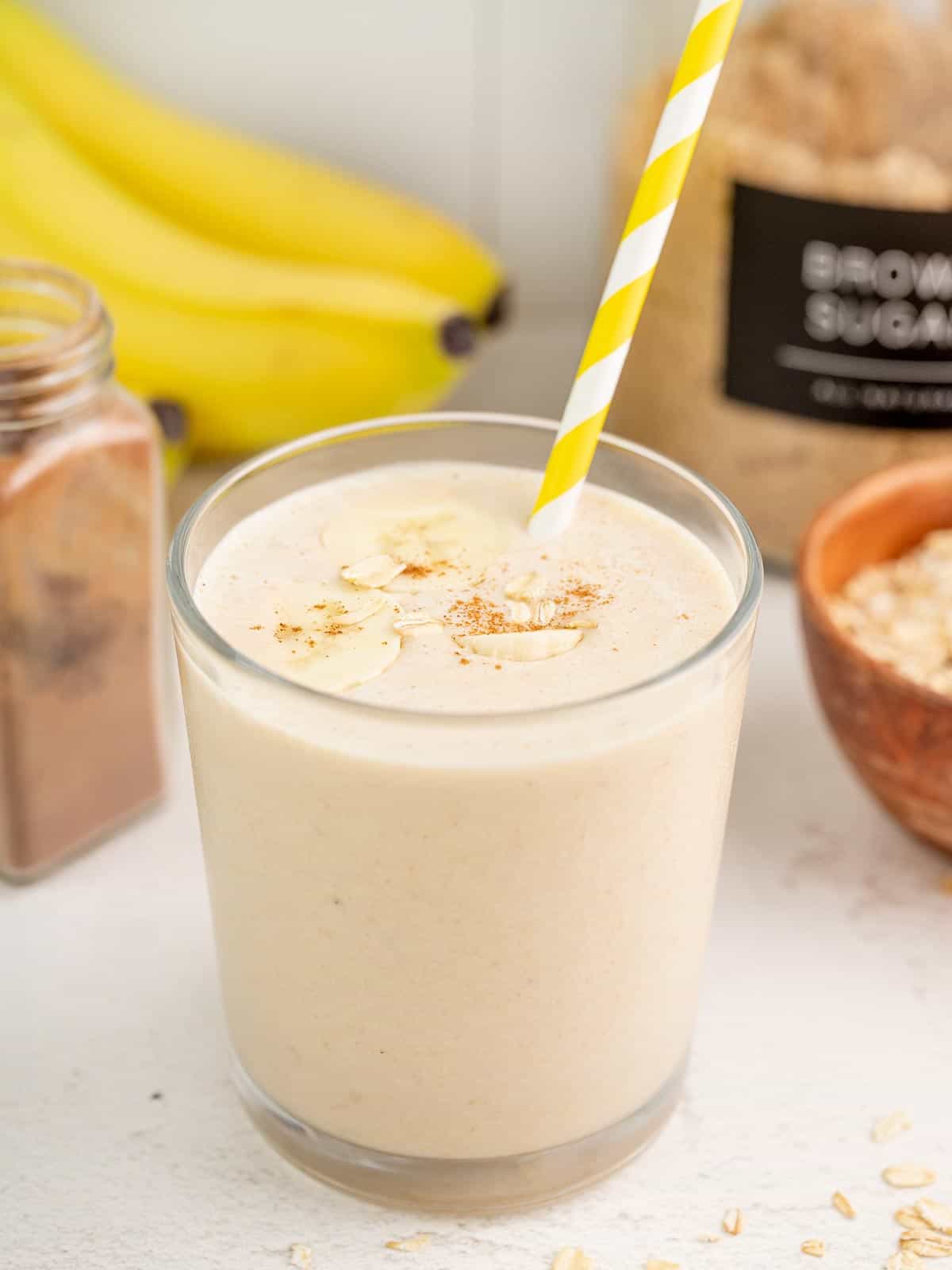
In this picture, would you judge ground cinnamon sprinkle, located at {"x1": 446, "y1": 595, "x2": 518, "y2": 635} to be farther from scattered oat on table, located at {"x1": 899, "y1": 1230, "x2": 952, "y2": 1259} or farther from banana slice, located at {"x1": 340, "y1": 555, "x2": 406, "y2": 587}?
scattered oat on table, located at {"x1": 899, "y1": 1230, "x2": 952, "y2": 1259}

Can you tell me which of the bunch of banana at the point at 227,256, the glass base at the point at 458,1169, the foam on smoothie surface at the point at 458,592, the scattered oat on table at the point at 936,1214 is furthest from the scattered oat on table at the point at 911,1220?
the bunch of banana at the point at 227,256

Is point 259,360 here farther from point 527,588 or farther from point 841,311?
point 527,588

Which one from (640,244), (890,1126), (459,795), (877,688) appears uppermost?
(640,244)

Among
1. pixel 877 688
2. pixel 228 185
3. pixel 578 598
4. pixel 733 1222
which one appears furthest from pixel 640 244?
pixel 228 185

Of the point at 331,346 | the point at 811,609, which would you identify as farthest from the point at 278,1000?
the point at 331,346

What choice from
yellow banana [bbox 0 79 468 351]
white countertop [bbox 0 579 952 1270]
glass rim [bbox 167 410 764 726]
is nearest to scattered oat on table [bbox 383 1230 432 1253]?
white countertop [bbox 0 579 952 1270]

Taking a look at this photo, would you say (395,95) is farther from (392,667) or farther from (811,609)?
(392,667)
